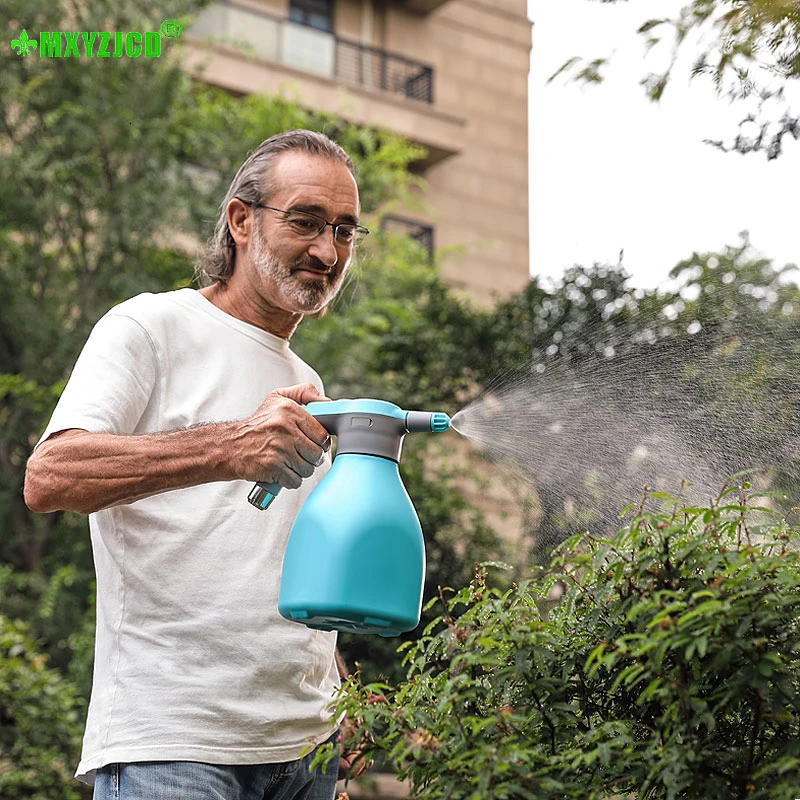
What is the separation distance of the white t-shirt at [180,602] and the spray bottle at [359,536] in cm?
28

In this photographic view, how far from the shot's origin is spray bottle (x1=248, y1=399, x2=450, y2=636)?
1.63m

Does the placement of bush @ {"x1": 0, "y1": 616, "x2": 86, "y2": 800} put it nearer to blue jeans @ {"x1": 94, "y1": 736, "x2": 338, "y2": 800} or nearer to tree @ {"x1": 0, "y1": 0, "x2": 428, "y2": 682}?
tree @ {"x1": 0, "y1": 0, "x2": 428, "y2": 682}

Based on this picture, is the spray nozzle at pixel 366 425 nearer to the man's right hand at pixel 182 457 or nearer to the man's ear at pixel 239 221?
the man's right hand at pixel 182 457

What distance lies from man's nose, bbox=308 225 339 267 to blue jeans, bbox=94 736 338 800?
978mm

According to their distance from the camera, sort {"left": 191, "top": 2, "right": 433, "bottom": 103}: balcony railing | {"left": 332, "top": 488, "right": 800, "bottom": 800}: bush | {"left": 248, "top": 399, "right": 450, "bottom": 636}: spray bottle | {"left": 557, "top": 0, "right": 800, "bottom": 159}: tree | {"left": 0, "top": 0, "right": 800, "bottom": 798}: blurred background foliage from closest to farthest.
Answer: {"left": 332, "top": 488, "right": 800, "bottom": 800}: bush
{"left": 248, "top": 399, "right": 450, "bottom": 636}: spray bottle
{"left": 557, "top": 0, "right": 800, "bottom": 159}: tree
{"left": 0, "top": 0, "right": 800, "bottom": 798}: blurred background foliage
{"left": 191, "top": 2, "right": 433, "bottom": 103}: balcony railing

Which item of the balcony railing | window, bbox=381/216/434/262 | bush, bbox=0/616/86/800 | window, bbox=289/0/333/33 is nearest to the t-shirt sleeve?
bush, bbox=0/616/86/800

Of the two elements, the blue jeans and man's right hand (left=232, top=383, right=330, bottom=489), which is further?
the blue jeans

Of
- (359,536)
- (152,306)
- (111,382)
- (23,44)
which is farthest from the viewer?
(23,44)

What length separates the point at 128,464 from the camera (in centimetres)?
177

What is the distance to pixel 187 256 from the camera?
8.92m

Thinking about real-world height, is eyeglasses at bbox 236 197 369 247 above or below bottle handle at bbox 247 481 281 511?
above

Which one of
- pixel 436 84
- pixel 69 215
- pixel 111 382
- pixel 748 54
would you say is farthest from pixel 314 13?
pixel 111 382

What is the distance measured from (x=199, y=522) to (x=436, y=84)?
12976 mm

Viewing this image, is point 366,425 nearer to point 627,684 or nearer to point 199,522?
point 199,522
